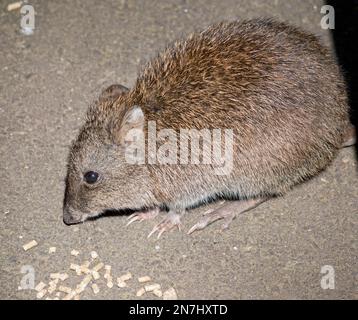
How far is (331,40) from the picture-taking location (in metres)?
7.11

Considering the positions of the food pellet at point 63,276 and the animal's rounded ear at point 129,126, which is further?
the food pellet at point 63,276

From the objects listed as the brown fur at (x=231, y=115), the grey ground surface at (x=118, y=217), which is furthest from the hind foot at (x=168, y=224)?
the brown fur at (x=231, y=115)

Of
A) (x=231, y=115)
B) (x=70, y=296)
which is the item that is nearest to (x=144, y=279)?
(x=70, y=296)

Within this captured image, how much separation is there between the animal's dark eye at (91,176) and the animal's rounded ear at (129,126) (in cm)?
40

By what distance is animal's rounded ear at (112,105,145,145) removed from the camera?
197 inches

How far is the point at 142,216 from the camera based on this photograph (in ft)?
19.3

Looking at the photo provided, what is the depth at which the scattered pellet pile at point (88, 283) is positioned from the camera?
17.5ft

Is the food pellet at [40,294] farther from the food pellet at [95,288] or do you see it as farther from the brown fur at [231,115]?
the brown fur at [231,115]

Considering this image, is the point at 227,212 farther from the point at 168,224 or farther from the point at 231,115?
the point at 231,115

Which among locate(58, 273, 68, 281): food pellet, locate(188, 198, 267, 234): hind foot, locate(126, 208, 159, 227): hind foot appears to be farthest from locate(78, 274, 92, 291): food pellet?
locate(188, 198, 267, 234): hind foot

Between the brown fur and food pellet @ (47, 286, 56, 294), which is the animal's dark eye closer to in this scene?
the brown fur

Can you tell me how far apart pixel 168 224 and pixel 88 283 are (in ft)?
3.31

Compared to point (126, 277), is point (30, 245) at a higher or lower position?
higher

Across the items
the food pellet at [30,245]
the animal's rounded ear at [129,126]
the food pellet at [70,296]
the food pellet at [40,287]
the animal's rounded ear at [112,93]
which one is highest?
the animal's rounded ear at [112,93]
